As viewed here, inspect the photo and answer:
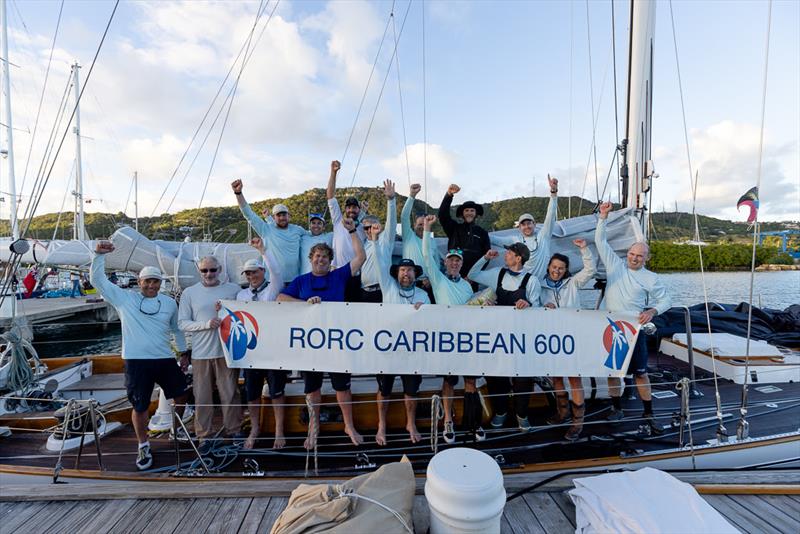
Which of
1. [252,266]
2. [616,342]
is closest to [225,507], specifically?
[252,266]

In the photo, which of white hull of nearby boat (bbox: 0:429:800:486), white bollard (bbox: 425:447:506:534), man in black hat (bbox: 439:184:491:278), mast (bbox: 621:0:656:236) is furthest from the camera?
mast (bbox: 621:0:656:236)

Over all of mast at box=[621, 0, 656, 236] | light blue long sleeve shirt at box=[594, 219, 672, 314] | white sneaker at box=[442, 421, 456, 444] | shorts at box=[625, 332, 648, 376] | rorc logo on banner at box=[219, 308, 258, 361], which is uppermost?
mast at box=[621, 0, 656, 236]

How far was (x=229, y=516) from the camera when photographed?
2.51 metres

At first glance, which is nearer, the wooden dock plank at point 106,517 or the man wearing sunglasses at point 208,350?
the wooden dock plank at point 106,517

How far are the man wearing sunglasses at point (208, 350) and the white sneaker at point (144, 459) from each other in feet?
1.49

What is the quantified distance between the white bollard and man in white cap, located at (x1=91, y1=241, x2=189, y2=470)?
3364 mm

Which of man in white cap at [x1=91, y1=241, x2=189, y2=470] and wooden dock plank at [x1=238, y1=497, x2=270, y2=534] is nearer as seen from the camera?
wooden dock plank at [x1=238, y1=497, x2=270, y2=534]

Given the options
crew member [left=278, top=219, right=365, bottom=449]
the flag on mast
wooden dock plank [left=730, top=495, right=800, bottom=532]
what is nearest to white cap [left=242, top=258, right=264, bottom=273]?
crew member [left=278, top=219, right=365, bottom=449]

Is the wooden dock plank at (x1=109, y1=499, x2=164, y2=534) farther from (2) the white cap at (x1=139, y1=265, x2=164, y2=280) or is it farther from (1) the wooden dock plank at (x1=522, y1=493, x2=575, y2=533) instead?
(1) the wooden dock plank at (x1=522, y1=493, x2=575, y2=533)

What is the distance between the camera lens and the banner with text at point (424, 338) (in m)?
4.00

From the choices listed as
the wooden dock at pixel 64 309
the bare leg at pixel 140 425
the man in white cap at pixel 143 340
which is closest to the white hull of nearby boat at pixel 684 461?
the bare leg at pixel 140 425

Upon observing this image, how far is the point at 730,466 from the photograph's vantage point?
12.5 ft

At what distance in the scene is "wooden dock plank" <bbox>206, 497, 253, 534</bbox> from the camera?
239 centimetres

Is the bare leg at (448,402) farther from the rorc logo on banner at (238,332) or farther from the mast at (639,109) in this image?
the mast at (639,109)
